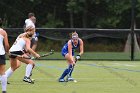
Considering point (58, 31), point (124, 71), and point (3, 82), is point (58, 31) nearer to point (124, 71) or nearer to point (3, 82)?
point (124, 71)

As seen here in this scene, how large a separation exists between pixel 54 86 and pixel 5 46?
2768mm

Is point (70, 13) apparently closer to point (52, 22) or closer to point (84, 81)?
point (52, 22)

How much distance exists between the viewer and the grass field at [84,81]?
49.8ft

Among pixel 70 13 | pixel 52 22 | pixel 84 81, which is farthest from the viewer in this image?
pixel 70 13

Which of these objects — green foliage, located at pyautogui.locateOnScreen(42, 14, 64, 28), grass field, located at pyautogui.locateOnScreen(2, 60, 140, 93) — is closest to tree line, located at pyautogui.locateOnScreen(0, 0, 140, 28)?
green foliage, located at pyautogui.locateOnScreen(42, 14, 64, 28)

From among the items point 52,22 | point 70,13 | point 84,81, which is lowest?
point 52,22

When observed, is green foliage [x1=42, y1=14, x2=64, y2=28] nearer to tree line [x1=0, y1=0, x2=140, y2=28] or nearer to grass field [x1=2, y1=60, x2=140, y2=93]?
tree line [x1=0, y1=0, x2=140, y2=28]

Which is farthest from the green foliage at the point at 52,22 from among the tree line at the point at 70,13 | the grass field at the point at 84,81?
the grass field at the point at 84,81

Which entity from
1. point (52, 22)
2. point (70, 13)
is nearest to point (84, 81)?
point (52, 22)

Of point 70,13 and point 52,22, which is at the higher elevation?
point 70,13

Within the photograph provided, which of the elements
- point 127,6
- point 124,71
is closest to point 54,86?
point 124,71

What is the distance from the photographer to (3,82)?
45.0 ft

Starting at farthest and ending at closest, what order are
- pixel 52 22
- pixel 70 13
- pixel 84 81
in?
pixel 70 13
pixel 52 22
pixel 84 81

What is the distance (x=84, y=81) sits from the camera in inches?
699
